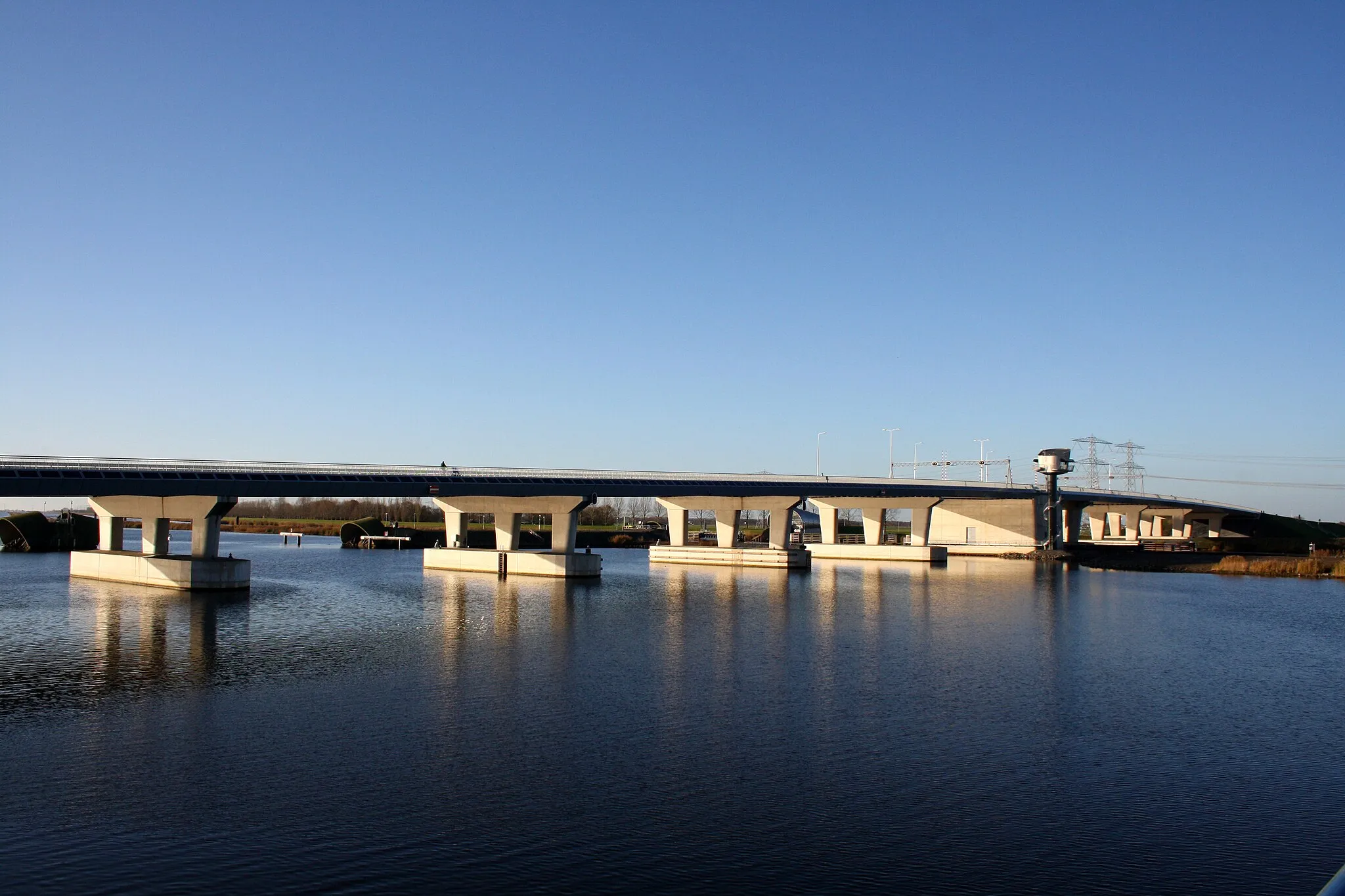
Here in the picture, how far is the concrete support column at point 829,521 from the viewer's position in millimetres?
116500

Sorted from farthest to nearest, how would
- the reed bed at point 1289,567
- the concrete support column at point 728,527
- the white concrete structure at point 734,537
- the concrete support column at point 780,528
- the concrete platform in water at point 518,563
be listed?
1. the concrete support column at point 728,527
2. the concrete support column at point 780,528
3. the white concrete structure at point 734,537
4. the reed bed at point 1289,567
5. the concrete platform in water at point 518,563

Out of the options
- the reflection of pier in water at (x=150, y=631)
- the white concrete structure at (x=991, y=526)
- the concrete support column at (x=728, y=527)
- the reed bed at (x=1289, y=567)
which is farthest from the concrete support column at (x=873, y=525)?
the reflection of pier in water at (x=150, y=631)

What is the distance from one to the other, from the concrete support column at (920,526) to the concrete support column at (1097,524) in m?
85.0

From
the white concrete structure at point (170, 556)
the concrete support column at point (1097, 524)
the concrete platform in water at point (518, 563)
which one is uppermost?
the white concrete structure at point (170, 556)

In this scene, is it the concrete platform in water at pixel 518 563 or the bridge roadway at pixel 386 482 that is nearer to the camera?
the bridge roadway at pixel 386 482

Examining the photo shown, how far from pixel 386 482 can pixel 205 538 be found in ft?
36.9

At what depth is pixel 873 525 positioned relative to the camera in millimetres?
117938

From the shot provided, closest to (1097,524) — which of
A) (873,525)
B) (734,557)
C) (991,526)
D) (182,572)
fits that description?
(991,526)

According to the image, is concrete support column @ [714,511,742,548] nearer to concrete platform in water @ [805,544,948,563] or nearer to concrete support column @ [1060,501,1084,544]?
concrete platform in water @ [805,544,948,563]

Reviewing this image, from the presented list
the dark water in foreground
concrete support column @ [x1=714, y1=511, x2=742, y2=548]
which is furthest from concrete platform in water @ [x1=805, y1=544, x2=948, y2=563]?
the dark water in foreground

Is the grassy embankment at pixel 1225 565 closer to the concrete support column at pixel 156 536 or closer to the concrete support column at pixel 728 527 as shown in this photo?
the concrete support column at pixel 728 527

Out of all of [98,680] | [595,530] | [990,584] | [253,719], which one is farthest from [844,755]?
[595,530]

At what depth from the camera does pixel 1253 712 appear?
2969cm

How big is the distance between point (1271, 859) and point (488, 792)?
13.7 meters
